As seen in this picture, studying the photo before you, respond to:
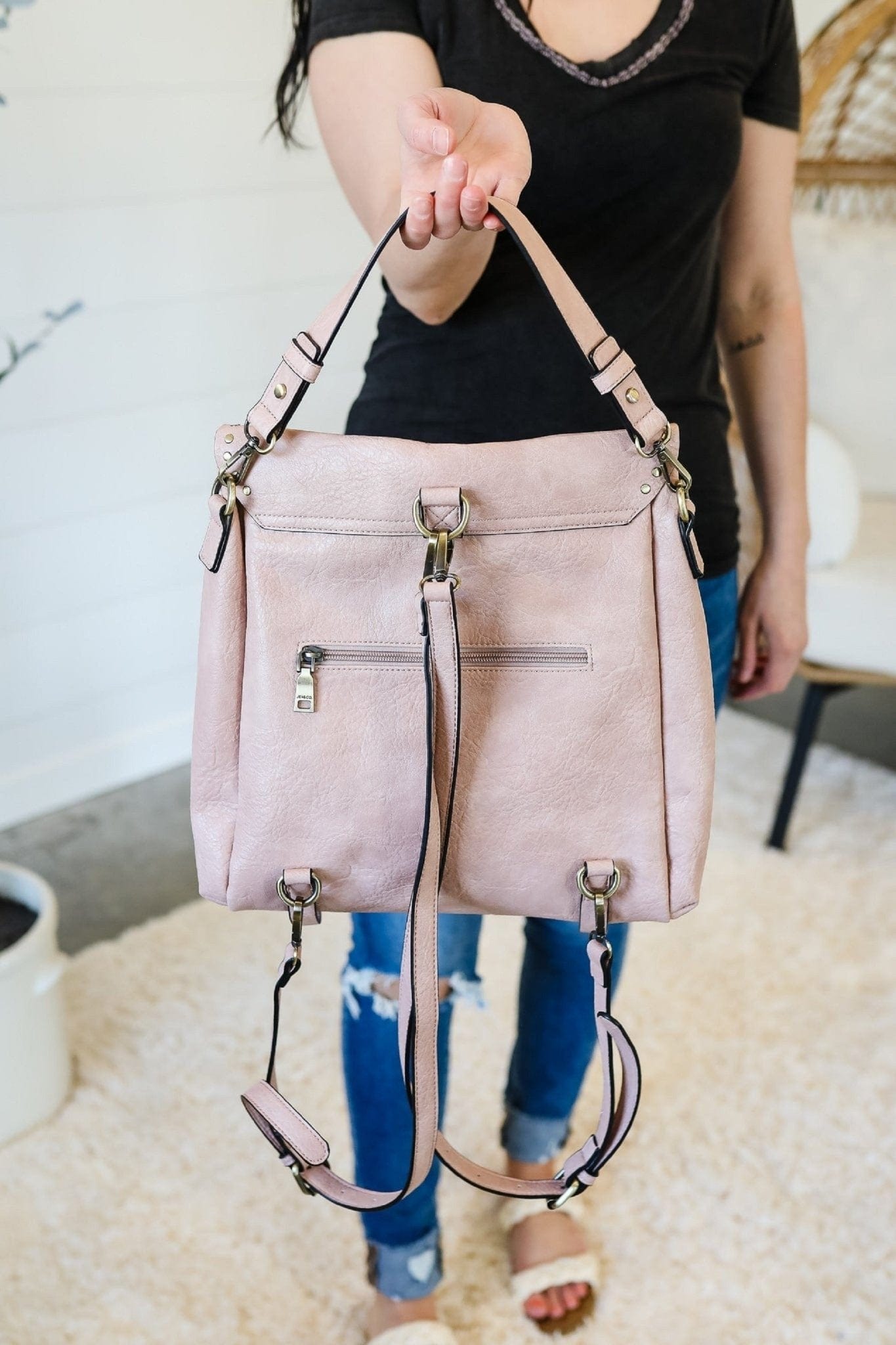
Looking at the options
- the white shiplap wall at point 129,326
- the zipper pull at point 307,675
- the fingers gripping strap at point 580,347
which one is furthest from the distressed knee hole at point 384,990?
the white shiplap wall at point 129,326

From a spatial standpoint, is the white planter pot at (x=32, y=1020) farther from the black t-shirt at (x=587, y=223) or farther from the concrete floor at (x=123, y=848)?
the black t-shirt at (x=587, y=223)

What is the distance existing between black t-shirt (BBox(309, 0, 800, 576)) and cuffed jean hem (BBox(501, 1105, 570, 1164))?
58 centimetres

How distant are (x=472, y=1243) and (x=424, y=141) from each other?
1.02m

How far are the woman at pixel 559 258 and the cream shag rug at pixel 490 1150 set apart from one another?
6.6 inches

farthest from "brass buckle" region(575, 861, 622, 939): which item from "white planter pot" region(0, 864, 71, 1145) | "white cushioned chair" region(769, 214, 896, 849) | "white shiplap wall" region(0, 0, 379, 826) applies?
"white shiplap wall" region(0, 0, 379, 826)

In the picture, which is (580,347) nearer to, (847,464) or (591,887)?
(591,887)

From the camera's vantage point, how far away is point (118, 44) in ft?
5.38

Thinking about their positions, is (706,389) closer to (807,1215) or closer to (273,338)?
(807,1215)

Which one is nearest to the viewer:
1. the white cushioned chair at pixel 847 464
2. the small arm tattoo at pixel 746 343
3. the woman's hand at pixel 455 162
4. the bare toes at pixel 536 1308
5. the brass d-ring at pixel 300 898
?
the woman's hand at pixel 455 162

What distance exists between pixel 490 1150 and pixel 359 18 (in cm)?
107

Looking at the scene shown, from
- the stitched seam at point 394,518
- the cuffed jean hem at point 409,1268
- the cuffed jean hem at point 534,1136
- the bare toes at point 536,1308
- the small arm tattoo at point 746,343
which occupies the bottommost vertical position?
the bare toes at point 536,1308

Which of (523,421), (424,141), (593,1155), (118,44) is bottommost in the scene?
(593,1155)

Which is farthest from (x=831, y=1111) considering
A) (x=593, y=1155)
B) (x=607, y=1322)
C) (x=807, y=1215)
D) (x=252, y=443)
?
(x=252, y=443)

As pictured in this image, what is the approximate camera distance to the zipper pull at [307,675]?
625 mm
